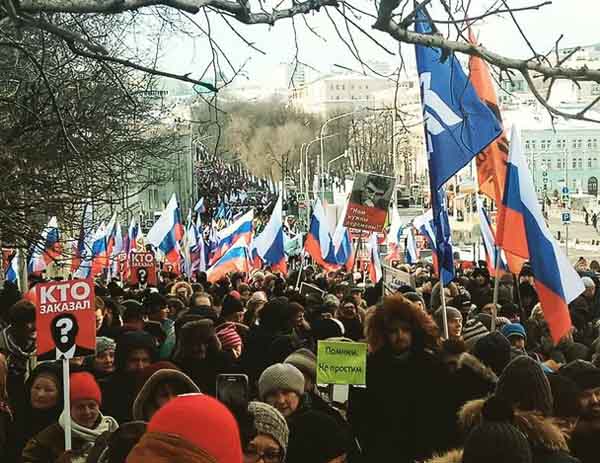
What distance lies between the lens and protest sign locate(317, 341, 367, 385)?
626 cm

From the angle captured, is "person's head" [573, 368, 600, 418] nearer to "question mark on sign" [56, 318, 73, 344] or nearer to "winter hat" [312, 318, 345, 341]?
"question mark on sign" [56, 318, 73, 344]

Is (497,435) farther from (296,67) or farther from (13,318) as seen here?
(13,318)

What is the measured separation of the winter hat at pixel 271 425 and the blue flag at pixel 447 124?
4.35 m

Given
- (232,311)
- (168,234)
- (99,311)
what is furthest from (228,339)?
(168,234)

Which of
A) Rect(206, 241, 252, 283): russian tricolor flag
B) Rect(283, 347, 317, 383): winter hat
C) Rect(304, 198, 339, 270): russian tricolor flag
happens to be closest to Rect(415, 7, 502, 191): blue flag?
Rect(283, 347, 317, 383): winter hat

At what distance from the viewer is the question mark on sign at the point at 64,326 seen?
6508 millimetres

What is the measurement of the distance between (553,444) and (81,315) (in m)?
3.41

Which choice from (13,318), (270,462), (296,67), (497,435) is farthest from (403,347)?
(13,318)

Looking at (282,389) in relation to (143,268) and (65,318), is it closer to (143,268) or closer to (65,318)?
(65,318)

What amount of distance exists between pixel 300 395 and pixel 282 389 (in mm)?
130

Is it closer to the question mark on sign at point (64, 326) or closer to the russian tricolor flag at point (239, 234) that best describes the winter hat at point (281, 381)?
the question mark on sign at point (64, 326)

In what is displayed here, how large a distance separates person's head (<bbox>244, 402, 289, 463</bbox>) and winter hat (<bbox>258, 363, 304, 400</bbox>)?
2.81 ft

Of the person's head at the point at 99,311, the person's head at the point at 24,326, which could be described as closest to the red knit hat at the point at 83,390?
the person's head at the point at 24,326

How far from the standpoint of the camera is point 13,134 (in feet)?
38.2
